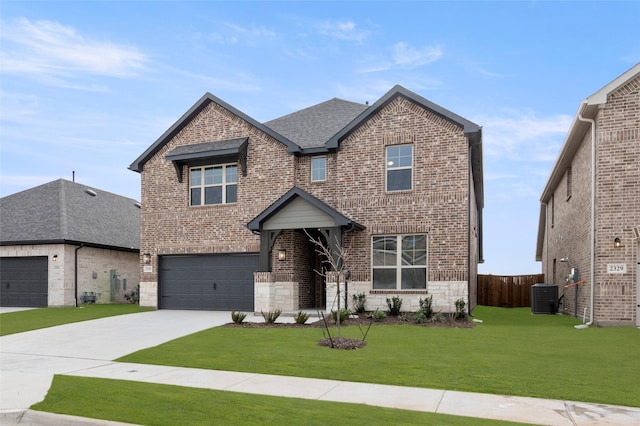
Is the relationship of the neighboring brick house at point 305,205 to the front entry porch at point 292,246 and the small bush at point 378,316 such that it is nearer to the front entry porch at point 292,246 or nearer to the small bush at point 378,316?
the front entry porch at point 292,246

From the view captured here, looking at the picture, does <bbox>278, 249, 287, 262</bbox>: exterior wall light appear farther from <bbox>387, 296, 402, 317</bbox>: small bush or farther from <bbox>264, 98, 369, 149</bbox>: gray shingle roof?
<bbox>387, 296, 402, 317</bbox>: small bush

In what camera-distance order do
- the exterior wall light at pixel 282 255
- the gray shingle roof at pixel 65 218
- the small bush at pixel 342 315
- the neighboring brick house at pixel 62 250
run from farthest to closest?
1. the gray shingle roof at pixel 65 218
2. the neighboring brick house at pixel 62 250
3. the exterior wall light at pixel 282 255
4. the small bush at pixel 342 315

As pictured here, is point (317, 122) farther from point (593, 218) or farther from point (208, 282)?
point (593, 218)

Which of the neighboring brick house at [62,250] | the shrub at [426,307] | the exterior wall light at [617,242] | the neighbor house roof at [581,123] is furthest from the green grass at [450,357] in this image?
the neighboring brick house at [62,250]

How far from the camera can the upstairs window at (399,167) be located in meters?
17.4

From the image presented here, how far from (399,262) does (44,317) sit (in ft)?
41.9

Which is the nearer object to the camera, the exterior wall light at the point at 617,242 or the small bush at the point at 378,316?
the exterior wall light at the point at 617,242

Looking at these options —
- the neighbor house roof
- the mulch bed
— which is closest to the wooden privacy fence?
the neighbor house roof

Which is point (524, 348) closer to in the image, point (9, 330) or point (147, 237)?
point (9, 330)

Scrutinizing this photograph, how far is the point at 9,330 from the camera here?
14797 millimetres

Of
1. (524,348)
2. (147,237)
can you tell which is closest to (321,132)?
(147,237)

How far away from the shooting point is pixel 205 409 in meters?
6.25

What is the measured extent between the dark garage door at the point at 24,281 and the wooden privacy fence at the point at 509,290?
72.0 ft

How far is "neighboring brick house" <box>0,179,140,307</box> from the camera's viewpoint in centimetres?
2273
